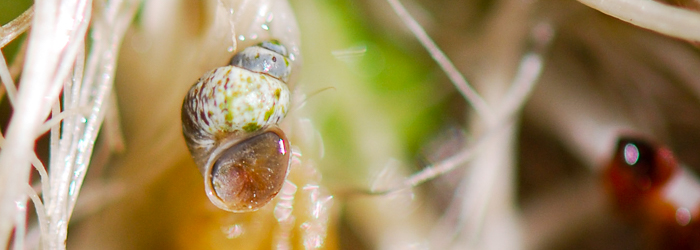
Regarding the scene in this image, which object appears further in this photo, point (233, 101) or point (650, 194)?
point (650, 194)

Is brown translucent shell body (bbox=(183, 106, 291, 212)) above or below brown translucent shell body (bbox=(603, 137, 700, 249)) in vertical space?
above

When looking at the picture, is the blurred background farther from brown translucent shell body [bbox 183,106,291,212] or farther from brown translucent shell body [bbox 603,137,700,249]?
brown translucent shell body [bbox 183,106,291,212]

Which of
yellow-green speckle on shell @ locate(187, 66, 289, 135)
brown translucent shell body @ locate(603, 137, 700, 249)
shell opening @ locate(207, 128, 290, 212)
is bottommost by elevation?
brown translucent shell body @ locate(603, 137, 700, 249)

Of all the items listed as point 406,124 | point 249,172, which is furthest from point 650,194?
point 249,172

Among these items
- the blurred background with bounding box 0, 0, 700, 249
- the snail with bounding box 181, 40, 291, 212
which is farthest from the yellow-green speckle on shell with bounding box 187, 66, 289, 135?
the blurred background with bounding box 0, 0, 700, 249

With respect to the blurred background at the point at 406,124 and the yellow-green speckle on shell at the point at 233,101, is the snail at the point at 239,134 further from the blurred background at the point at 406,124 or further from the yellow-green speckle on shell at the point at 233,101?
the blurred background at the point at 406,124

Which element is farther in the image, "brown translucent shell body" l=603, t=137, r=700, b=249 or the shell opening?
"brown translucent shell body" l=603, t=137, r=700, b=249

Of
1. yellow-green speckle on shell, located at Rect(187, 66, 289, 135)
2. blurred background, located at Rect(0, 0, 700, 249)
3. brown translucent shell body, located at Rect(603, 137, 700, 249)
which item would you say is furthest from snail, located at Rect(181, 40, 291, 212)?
brown translucent shell body, located at Rect(603, 137, 700, 249)

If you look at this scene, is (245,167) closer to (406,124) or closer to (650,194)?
(406,124)
